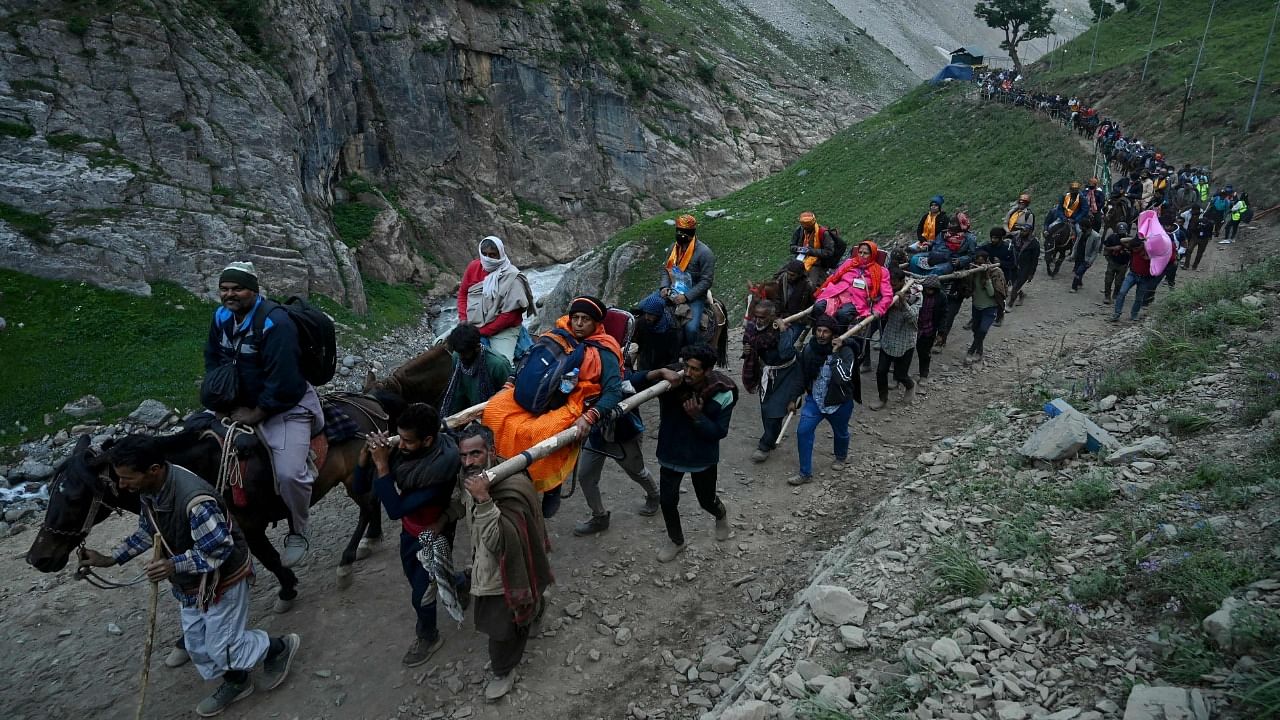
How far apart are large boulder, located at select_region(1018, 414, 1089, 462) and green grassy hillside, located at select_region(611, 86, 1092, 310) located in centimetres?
1319

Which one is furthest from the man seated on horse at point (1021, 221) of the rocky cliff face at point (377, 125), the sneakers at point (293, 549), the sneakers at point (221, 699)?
the rocky cliff face at point (377, 125)

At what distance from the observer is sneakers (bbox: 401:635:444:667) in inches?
192

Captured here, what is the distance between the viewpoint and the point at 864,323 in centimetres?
760

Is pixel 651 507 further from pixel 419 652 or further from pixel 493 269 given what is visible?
pixel 493 269

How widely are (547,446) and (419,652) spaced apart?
6.36ft

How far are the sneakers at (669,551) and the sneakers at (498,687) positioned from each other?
174 cm

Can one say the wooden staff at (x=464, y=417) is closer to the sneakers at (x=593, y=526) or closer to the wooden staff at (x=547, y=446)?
the wooden staff at (x=547, y=446)

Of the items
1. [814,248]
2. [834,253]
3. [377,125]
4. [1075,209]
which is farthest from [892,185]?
[377,125]

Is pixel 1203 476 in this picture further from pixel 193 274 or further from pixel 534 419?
pixel 193 274

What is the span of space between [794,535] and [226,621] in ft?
15.4

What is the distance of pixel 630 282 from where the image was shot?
70.9 ft

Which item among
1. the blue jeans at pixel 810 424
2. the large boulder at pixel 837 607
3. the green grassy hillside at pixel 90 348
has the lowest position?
the green grassy hillside at pixel 90 348

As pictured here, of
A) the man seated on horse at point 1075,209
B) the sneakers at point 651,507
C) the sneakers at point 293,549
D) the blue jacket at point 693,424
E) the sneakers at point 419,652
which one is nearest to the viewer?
the sneakers at point 419,652

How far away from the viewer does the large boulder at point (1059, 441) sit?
5.18 meters
